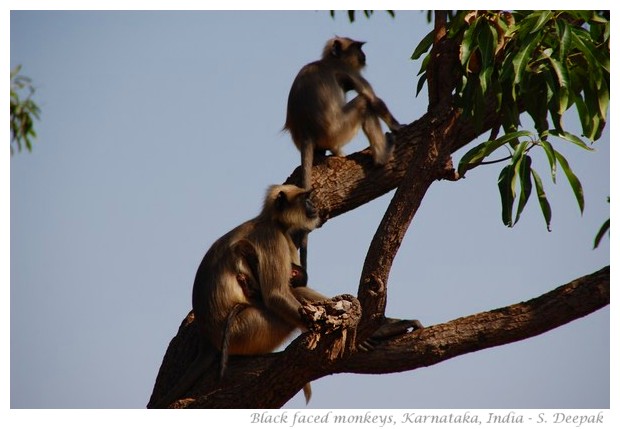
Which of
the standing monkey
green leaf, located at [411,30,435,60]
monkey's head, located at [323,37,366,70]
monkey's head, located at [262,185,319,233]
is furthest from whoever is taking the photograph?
monkey's head, located at [323,37,366,70]

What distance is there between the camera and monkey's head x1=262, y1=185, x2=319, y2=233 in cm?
641

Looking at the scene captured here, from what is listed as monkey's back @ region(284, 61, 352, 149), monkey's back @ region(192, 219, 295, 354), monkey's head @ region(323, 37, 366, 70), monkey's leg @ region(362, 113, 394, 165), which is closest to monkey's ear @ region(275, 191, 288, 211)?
monkey's back @ region(192, 219, 295, 354)

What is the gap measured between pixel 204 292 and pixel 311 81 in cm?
281

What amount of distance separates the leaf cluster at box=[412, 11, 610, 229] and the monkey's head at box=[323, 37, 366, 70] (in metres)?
3.55

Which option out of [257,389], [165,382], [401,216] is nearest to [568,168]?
[401,216]

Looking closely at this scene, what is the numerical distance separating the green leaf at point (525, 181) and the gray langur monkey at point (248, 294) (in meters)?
1.85

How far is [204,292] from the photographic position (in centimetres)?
608

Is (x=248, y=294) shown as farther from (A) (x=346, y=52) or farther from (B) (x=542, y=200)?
(A) (x=346, y=52)

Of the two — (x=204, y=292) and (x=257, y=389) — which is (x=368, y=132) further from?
(x=257, y=389)

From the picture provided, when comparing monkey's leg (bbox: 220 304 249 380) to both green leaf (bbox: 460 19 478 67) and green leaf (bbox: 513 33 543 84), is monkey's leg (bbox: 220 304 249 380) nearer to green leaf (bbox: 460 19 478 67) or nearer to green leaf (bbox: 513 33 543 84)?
→ green leaf (bbox: 460 19 478 67)

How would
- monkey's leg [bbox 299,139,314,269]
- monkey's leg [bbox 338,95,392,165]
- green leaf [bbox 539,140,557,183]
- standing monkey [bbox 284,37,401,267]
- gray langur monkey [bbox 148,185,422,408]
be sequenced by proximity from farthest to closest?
1. standing monkey [bbox 284,37,401,267]
2. monkey's leg [bbox 338,95,392,165]
3. monkey's leg [bbox 299,139,314,269]
4. gray langur monkey [bbox 148,185,422,408]
5. green leaf [bbox 539,140,557,183]

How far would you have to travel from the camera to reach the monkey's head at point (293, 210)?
6.41 m

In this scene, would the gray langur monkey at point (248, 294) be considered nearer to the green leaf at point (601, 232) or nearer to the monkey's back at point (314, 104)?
the monkey's back at point (314, 104)

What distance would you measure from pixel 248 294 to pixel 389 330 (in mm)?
1324
